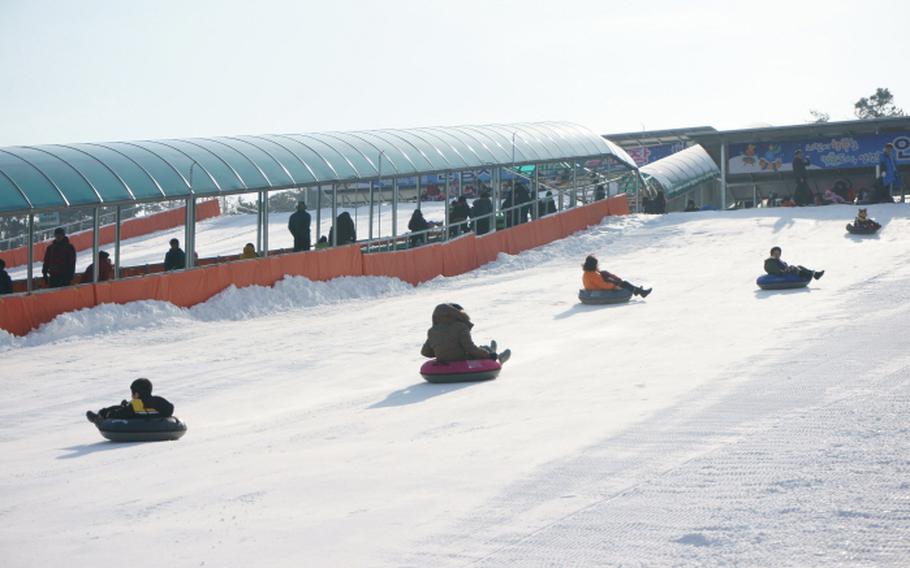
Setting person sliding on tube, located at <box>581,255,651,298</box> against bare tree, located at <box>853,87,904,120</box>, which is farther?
bare tree, located at <box>853,87,904,120</box>

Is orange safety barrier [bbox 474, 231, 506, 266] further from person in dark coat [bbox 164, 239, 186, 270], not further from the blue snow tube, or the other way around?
the blue snow tube

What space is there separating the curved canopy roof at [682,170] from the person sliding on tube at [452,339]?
32.9 metres

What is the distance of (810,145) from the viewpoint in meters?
44.5

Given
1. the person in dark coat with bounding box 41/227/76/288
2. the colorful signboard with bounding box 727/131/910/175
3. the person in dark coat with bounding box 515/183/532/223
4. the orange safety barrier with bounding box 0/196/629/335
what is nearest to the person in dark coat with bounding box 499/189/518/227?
the person in dark coat with bounding box 515/183/532/223

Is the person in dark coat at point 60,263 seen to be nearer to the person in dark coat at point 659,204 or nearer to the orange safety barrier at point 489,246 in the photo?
the orange safety barrier at point 489,246

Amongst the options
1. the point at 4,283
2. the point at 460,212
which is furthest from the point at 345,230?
the point at 4,283

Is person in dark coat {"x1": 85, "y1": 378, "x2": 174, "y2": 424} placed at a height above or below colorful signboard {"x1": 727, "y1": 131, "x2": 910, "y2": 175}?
below

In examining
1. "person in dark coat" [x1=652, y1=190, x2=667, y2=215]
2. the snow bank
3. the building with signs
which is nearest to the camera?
the snow bank

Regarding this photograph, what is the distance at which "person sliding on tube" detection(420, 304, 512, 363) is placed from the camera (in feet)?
52.7

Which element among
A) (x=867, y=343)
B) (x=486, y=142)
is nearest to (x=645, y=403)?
(x=867, y=343)

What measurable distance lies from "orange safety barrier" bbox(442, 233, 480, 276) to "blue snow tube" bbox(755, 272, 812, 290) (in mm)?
9346

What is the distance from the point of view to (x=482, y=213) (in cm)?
3497

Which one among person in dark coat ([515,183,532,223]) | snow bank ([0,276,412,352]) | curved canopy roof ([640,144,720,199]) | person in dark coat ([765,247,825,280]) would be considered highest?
curved canopy roof ([640,144,720,199])

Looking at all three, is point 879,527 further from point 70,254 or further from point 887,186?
point 887,186
